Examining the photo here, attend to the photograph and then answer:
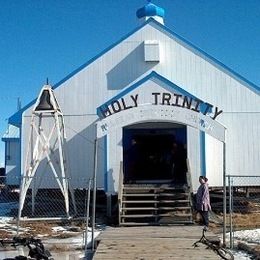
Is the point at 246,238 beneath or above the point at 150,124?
beneath

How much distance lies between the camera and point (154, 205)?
16719 mm

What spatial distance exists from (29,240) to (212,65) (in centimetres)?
1370

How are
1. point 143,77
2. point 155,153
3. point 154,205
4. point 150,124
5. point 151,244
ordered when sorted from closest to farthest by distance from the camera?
point 151,244, point 154,205, point 150,124, point 143,77, point 155,153

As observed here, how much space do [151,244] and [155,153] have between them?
40.4 feet

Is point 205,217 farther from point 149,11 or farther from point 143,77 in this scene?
point 149,11

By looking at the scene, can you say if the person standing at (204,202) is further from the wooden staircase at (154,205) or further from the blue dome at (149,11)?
the blue dome at (149,11)

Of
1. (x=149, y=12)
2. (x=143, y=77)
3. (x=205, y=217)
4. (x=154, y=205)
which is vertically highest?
(x=149, y=12)

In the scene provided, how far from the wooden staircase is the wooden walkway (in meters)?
1.20

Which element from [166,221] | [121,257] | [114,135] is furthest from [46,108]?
[121,257]

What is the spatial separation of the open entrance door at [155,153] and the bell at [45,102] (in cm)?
325

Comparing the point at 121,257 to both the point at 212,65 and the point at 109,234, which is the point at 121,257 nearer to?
the point at 109,234

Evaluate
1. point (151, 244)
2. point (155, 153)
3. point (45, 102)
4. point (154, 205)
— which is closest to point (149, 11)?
point (155, 153)

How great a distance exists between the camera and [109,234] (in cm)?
1345

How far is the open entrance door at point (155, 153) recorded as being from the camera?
20.1m
